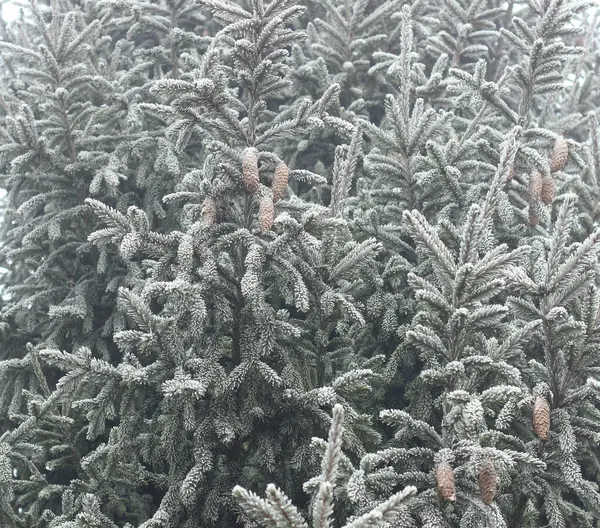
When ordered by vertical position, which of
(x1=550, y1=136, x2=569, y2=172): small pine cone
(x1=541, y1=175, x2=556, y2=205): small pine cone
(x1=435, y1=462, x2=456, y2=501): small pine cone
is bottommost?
(x1=435, y1=462, x2=456, y2=501): small pine cone

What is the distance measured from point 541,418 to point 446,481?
605mm

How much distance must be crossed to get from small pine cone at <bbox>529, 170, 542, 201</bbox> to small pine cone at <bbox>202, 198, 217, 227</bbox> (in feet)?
6.48

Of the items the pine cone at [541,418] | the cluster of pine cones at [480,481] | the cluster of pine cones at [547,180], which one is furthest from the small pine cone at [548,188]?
the cluster of pine cones at [480,481]

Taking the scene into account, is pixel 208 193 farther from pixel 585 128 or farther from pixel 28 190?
pixel 585 128

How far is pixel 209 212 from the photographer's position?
11.9ft

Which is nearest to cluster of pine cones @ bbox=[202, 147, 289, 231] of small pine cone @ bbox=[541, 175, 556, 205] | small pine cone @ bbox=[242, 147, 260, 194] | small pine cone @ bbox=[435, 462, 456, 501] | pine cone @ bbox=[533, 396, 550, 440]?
small pine cone @ bbox=[242, 147, 260, 194]

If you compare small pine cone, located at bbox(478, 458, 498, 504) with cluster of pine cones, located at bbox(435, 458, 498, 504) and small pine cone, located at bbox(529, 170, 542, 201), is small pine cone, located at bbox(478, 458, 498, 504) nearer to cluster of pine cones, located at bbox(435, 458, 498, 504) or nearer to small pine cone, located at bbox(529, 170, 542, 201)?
cluster of pine cones, located at bbox(435, 458, 498, 504)

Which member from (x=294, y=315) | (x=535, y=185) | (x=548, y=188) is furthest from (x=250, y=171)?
(x=548, y=188)

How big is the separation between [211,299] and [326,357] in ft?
2.67

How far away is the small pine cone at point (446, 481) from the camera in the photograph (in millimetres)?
2908

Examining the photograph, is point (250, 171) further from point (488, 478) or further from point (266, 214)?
point (488, 478)

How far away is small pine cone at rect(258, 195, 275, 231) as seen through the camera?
3475 millimetres

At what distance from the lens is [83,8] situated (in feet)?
23.5

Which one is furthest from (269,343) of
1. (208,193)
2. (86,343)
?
(86,343)
